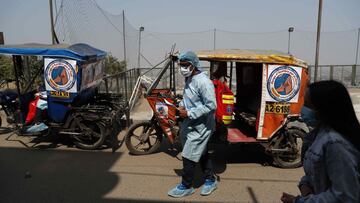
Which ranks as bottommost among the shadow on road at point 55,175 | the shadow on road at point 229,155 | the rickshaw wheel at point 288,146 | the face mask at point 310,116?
the shadow on road at point 55,175

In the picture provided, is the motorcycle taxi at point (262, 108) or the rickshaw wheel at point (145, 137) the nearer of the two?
the motorcycle taxi at point (262, 108)

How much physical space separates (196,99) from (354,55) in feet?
60.0

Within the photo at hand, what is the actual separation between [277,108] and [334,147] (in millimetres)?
3422

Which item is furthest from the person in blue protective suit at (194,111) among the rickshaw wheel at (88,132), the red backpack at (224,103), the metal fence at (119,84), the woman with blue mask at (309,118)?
the metal fence at (119,84)

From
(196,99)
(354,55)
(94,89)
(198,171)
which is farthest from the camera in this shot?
(354,55)

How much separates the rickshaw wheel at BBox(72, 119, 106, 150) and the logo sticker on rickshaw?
3233 mm

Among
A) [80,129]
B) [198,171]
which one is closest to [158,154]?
[198,171]

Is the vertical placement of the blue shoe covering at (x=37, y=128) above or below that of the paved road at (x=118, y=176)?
above

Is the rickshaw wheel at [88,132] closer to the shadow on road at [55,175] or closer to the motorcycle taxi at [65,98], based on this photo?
the motorcycle taxi at [65,98]

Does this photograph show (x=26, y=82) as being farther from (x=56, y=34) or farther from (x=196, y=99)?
(x=196, y=99)

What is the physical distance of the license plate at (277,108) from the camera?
4.97m

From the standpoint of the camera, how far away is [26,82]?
23.4 feet

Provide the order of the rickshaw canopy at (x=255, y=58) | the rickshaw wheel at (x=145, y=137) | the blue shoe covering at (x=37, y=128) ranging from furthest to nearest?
the blue shoe covering at (x=37, y=128) → the rickshaw wheel at (x=145, y=137) → the rickshaw canopy at (x=255, y=58)

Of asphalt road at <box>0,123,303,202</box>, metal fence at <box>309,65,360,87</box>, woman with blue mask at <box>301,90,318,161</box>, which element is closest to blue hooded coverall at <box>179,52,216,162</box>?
asphalt road at <box>0,123,303,202</box>
